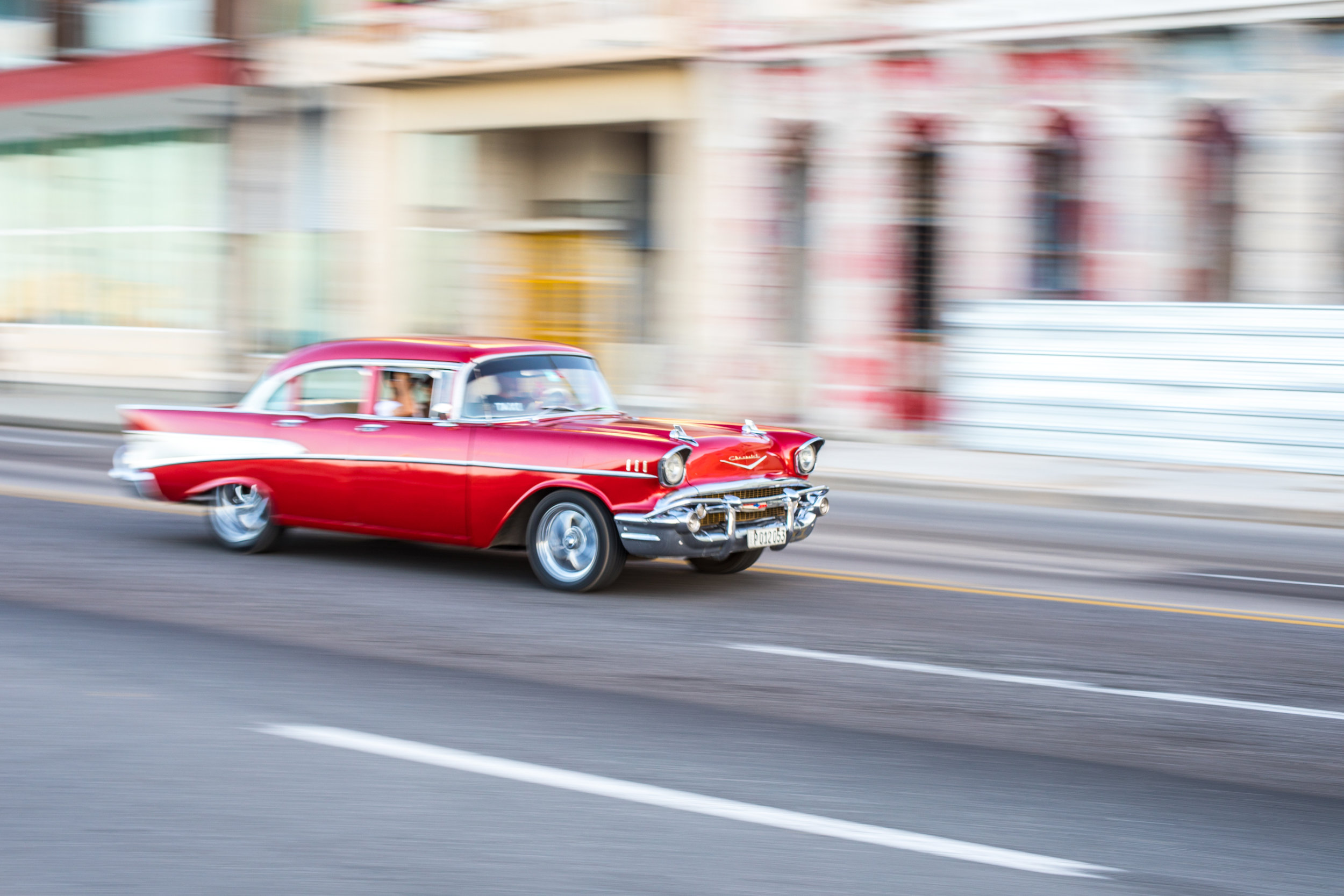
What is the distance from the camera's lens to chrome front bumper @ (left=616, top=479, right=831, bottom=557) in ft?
26.7

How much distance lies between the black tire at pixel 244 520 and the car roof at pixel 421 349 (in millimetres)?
825

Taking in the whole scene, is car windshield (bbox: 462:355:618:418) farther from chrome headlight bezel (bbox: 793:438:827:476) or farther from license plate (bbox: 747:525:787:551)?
license plate (bbox: 747:525:787:551)

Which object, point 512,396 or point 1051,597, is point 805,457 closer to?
point 1051,597

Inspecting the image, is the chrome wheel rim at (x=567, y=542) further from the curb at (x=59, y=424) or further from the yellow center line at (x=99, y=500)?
the curb at (x=59, y=424)

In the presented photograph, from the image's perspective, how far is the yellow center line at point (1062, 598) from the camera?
8.50 m

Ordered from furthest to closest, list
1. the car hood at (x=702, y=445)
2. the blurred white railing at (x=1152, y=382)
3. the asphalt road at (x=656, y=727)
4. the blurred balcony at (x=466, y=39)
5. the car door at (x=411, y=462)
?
the blurred balcony at (x=466, y=39), the blurred white railing at (x=1152, y=382), the car door at (x=411, y=462), the car hood at (x=702, y=445), the asphalt road at (x=656, y=727)

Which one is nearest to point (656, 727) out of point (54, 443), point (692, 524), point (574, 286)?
point (692, 524)

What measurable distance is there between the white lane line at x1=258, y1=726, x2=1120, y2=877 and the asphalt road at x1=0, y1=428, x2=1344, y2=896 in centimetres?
2

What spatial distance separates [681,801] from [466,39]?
20670 millimetres

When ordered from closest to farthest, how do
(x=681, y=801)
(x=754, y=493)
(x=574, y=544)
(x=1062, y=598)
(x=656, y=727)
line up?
(x=681, y=801) → (x=656, y=727) → (x=574, y=544) → (x=754, y=493) → (x=1062, y=598)

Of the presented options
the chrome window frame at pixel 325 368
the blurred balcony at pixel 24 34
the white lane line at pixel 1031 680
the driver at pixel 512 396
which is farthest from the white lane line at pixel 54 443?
the white lane line at pixel 1031 680

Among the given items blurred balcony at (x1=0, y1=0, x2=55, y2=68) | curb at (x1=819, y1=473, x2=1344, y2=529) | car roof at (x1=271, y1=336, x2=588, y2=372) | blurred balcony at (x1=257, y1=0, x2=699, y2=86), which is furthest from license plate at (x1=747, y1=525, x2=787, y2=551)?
blurred balcony at (x1=0, y1=0, x2=55, y2=68)

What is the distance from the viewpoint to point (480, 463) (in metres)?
8.66

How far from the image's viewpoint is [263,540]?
31.7ft
